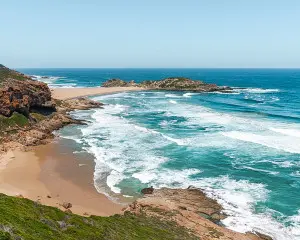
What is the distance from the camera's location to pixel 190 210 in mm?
28531

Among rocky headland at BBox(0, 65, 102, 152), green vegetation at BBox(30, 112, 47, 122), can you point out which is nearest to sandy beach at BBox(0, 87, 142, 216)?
rocky headland at BBox(0, 65, 102, 152)

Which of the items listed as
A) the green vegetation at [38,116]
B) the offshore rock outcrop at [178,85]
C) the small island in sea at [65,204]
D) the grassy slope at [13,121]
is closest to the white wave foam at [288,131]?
the small island in sea at [65,204]

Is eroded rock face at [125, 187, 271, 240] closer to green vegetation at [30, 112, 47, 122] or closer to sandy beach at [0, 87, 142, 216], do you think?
sandy beach at [0, 87, 142, 216]

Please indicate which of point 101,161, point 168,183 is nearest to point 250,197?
point 168,183

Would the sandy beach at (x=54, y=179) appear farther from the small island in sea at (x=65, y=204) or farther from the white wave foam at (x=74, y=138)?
the white wave foam at (x=74, y=138)

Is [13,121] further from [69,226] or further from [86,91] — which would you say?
[86,91]

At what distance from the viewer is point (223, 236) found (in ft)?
78.5

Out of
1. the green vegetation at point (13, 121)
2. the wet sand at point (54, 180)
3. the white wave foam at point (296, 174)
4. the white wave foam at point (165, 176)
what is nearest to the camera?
the wet sand at point (54, 180)

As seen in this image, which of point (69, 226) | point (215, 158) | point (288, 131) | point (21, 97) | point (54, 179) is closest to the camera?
point (69, 226)

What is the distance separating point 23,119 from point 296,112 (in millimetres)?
57796

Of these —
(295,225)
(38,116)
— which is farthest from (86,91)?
(295,225)

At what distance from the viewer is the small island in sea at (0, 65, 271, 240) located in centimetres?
1908

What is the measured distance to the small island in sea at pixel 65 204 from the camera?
19078 mm

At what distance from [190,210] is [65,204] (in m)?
10.2
